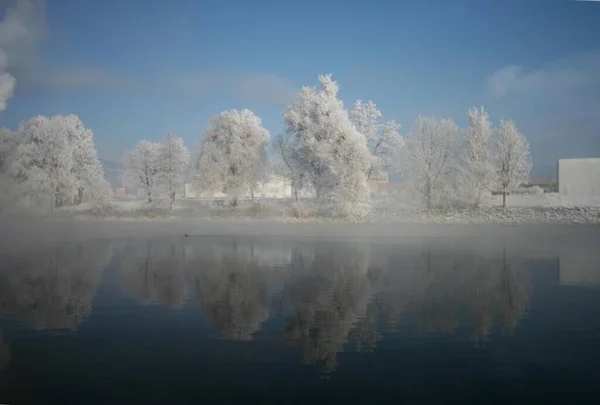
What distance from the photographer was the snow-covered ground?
7081 millimetres

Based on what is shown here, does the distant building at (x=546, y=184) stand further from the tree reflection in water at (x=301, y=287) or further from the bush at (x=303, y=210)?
the bush at (x=303, y=210)

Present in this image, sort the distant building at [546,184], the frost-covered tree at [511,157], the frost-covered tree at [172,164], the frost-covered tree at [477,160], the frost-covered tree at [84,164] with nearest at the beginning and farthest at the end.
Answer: the distant building at [546,184]
the frost-covered tree at [511,157]
the frost-covered tree at [84,164]
the frost-covered tree at [477,160]
the frost-covered tree at [172,164]

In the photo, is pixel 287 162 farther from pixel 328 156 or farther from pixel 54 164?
pixel 54 164

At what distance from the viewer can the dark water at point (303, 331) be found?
2.61m

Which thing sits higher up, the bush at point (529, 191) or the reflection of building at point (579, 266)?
the bush at point (529, 191)

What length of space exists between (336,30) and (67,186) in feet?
13.8

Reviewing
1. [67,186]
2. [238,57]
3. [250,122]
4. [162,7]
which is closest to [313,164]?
[250,122]

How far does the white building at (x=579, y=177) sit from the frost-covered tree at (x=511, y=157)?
1.36 feet

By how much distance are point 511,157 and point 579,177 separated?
0.85 meters

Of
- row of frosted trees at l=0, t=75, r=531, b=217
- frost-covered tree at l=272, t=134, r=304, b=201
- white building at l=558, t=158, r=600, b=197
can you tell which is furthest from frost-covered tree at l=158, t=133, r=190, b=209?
white building at l=558, t=158, r=600, b=197

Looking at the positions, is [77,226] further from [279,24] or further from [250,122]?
[279,24]

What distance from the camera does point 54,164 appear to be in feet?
22.9

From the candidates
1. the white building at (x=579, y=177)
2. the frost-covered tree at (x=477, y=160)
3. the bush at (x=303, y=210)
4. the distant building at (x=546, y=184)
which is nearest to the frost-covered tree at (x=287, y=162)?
the bush at (x=303, y=210)

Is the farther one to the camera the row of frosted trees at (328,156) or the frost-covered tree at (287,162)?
the frost-covered tree at (287,162)
